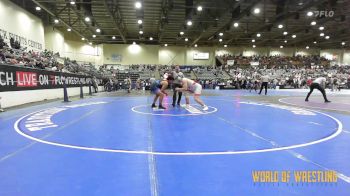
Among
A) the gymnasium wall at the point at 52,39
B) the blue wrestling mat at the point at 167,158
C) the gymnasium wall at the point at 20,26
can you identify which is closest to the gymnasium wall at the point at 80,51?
the gymnasium wall at the point at 52,39

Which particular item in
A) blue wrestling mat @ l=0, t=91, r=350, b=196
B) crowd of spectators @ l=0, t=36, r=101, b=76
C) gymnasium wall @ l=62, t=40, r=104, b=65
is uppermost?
gymnasium wall @ l=62, t=40, r=104, b=65

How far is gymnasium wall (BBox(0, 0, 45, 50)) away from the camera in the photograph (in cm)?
2323

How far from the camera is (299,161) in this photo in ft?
13.2

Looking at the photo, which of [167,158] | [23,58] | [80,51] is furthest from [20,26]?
[167,158]

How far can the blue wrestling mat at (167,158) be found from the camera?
3072 millimetres

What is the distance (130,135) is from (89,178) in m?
2.53

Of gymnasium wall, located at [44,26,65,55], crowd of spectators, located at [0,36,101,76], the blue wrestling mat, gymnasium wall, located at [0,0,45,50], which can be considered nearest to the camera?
the blue wrestling mat

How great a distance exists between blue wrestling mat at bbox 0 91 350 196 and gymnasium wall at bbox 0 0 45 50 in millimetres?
20477

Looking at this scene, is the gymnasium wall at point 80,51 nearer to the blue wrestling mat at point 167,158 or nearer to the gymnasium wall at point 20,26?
the gymnasium wall at point 20,26

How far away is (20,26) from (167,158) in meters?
27.9

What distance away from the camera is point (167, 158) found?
4156mm

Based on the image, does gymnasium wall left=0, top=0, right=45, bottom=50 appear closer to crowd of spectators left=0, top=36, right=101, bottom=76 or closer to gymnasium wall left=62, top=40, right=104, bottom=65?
crowd of spectators left=0, top=36, right=101, bottom=76

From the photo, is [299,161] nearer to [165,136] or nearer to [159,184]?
[159,184]

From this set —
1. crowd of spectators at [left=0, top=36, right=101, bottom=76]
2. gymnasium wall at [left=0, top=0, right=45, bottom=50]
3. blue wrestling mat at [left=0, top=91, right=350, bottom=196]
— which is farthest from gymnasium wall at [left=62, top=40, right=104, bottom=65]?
blue wrestling mat at [left=0, top=91, right=350, bottom=196]
